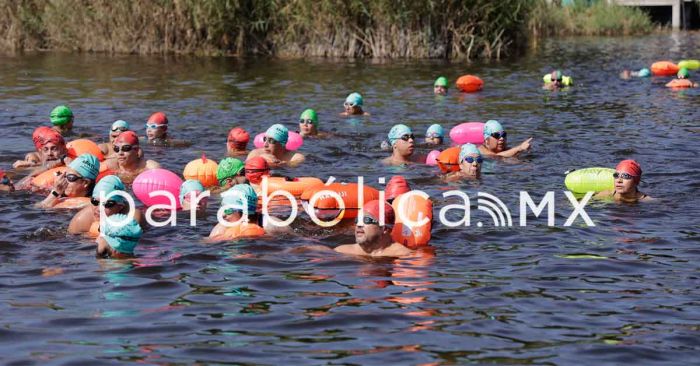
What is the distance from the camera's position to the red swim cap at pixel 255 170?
46.0 feet

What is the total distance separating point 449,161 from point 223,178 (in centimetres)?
380

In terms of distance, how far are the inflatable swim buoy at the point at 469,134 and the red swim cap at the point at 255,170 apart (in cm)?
556

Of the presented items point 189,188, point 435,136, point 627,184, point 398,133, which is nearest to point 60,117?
point 398,133

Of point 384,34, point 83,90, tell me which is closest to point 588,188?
point 83,90

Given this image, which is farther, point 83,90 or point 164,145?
point 83,90

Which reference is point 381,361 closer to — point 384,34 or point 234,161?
point 234,161

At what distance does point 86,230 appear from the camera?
11.8 metres

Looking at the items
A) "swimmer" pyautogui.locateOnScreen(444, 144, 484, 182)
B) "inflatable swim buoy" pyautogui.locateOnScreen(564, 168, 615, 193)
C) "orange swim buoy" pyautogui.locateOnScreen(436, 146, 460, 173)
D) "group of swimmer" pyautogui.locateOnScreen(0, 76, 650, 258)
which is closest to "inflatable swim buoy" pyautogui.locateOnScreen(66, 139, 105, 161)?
"group of swimmer" pyautogui.locateOnScreen(0, 76, 650, 258)

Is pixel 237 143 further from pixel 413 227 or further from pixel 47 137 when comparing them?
pixel 413 227

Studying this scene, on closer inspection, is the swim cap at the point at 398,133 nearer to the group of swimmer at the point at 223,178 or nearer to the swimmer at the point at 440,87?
the group of swimmer at the point at 223,178

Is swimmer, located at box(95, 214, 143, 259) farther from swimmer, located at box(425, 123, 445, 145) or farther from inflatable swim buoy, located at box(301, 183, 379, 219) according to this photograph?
swimmer, located at box(425, 123, 445, 145)

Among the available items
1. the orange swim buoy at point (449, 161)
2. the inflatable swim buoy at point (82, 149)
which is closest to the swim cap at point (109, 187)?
the inflatable swim buoy at point (82, 149)

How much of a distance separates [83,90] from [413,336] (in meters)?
20.8

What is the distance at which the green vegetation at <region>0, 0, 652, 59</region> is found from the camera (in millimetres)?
33188
